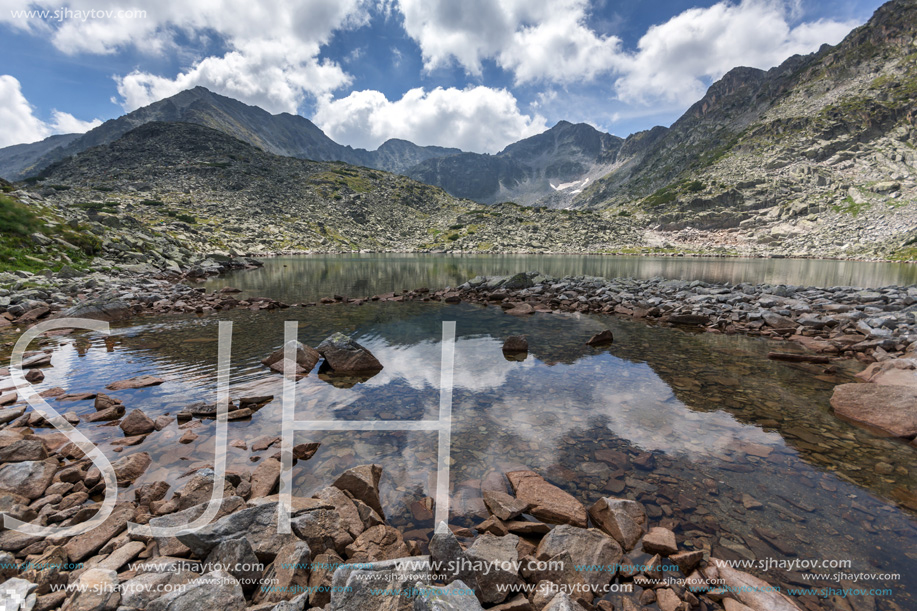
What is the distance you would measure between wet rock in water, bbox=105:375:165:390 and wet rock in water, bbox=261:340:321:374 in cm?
344

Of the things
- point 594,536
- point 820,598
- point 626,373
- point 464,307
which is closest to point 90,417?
point 594,536

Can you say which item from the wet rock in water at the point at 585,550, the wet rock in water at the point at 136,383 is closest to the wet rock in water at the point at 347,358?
the wet rock in water at the point at 136,383

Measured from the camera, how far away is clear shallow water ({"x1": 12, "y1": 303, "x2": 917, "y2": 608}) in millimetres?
6363

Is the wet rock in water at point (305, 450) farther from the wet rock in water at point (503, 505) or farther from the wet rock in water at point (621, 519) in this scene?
Answer: the wet rock in water at point (621, 519)

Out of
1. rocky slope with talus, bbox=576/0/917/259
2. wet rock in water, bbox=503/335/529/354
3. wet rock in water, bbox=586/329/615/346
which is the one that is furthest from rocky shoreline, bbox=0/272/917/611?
rocky slope with talus, bbox=576/0/917/259

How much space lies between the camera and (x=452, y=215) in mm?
188750

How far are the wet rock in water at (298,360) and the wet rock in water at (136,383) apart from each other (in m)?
3.44

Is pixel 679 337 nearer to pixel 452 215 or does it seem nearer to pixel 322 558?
pixel 322 558

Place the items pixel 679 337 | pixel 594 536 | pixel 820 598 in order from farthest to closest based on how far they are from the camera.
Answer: pixel 679 337 → pixel 594 536 → pixel 820 598

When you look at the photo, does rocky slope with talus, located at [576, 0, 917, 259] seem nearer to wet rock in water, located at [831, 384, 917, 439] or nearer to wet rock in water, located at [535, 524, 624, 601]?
wet rock in water, located at [831, 384, 917, 439]

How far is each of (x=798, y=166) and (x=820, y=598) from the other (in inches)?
9897

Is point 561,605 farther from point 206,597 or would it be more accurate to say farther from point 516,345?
point 516,345

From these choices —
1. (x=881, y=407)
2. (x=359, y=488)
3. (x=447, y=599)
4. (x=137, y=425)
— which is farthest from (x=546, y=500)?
(x=881, y=407)

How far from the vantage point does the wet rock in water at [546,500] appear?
6297mm
